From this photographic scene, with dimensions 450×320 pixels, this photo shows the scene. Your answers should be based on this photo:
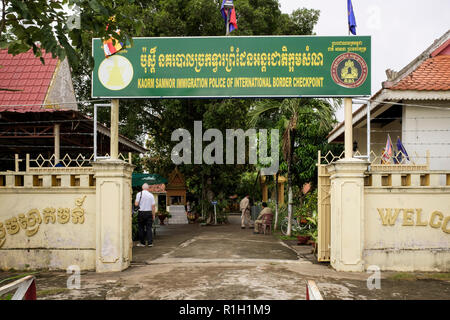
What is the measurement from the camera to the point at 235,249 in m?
11.4

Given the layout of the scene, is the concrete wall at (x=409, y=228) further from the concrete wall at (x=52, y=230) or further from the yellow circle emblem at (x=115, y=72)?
the concrete wall at (x=52, y=230)

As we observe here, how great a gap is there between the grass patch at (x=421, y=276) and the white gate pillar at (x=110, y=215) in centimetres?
537

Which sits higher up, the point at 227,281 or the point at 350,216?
the point at 350,216

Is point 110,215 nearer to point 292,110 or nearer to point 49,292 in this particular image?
point 49,292

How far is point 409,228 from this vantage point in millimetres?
8445

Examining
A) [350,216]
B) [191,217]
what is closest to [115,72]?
[350,216]

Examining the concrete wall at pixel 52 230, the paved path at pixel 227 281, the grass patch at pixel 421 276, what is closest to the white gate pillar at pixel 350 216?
the paved path at pixel 227 281

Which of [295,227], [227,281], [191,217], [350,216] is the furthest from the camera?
[191,217]

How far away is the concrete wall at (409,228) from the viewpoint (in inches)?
330

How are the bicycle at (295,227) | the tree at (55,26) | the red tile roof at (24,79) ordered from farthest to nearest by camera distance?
the bicycle at (295,227) → the red tile roof at (24,79) → the tree at (55,26)

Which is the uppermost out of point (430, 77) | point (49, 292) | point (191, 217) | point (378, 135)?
point (430, 77)

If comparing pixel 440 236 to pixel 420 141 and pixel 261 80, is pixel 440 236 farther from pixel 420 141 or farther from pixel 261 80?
pixel 261 80

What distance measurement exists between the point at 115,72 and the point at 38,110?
426 centimetres

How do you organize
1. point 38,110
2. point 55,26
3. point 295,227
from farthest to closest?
1. point 295,227
2. point 38,110
3. point 55,26
